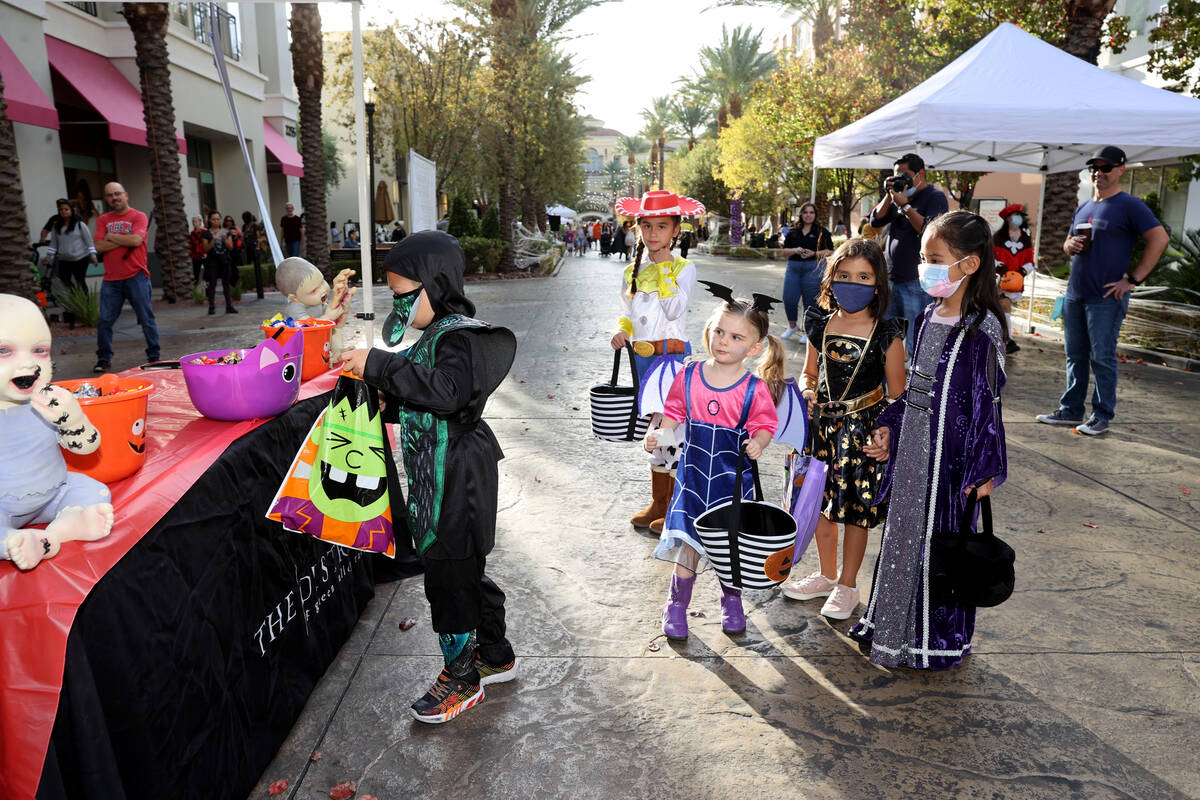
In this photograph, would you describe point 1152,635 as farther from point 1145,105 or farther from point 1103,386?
point 1145,105

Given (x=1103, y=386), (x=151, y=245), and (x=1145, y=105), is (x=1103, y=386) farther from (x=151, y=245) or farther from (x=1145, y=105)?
(x=151, y=245)

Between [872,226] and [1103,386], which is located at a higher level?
[872,226]

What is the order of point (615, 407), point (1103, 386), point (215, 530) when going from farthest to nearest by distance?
point (1103, 386)
point (615, 407)
point (215, 530)

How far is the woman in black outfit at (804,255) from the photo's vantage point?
35.1 feet

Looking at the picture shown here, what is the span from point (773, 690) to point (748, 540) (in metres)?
0.64

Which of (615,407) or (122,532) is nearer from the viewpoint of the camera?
(122,532)

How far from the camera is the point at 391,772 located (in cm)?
263

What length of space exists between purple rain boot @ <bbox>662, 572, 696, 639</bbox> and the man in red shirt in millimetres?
7209

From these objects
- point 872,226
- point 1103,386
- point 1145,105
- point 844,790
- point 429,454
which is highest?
point 1145,105

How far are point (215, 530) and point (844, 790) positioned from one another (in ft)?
6.82

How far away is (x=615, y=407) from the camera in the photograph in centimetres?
416

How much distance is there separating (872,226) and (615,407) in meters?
4.82

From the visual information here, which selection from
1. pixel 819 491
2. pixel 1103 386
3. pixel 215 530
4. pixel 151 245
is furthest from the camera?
pixel 151 245

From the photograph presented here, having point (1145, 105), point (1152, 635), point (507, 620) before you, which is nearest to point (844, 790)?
point (507, 620)
